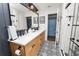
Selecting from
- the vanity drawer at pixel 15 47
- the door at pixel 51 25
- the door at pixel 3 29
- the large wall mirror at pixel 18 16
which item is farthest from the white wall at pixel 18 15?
the door at pixel 51 25

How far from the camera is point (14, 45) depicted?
1.13 meters

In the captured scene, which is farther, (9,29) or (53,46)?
(53,46)

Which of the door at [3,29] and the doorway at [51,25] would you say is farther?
the doorway at [51,25]

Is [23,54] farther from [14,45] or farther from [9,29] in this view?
[9,29]

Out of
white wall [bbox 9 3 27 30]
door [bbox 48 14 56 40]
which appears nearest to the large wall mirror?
white wall [bbox 9 3 27 30]

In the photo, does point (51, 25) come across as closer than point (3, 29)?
No

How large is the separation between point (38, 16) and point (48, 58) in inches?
49.2

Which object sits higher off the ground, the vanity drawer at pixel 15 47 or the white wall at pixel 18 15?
the white wall at pixel 18 15

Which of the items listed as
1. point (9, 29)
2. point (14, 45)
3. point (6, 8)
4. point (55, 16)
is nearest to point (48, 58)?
point (14, 45)

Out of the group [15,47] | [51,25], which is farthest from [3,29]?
[51,25]

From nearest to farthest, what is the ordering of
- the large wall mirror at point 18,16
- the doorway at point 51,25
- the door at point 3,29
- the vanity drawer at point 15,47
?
the door at point 3,29 → the vanity drawer at point 15,47 → the large wall mirror at point 18,16 → the doorway at point 51,25

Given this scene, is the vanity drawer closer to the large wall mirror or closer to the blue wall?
the large wall mirror

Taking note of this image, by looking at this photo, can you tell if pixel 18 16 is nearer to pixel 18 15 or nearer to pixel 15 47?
pixel 18 15

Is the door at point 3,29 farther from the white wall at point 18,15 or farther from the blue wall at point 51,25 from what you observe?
the blue wall at point 51,25
